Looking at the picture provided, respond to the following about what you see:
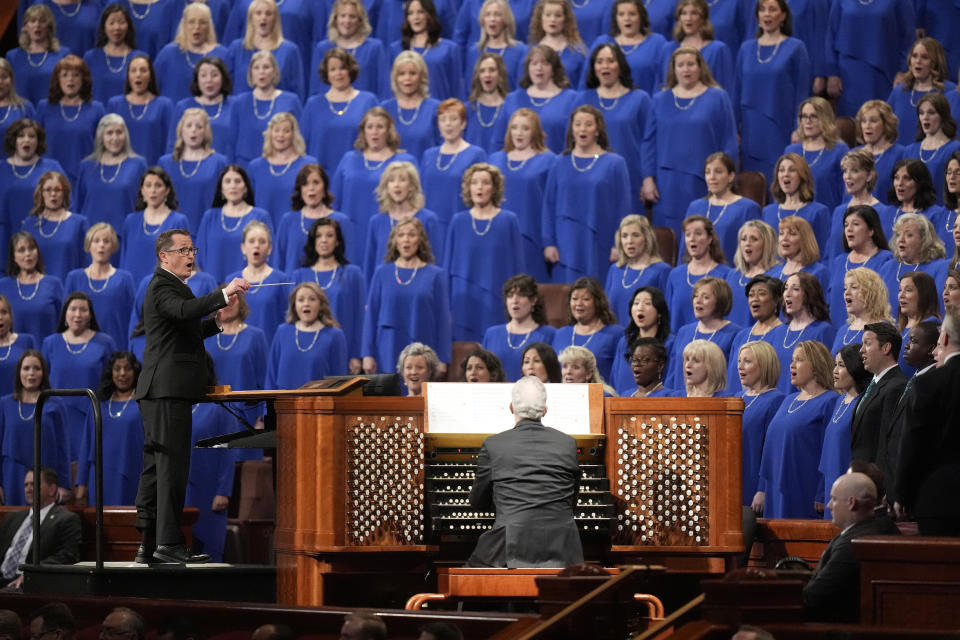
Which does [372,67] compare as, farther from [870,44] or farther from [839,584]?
[839,584]

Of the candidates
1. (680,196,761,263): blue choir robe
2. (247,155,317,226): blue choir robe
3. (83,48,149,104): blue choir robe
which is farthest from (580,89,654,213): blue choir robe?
(83,48,149,104): blue choir robe

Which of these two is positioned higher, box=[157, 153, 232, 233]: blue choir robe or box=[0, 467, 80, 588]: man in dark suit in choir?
box=[157, 153, 232, 233]: blue choir robe

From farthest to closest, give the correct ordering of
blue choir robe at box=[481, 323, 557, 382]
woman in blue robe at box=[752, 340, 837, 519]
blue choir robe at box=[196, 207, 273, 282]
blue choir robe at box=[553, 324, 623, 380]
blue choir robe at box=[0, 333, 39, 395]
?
blue choir robe at box=[196, 207, 273, 282]
blue choir robe at box=[0, 333, 39, 395]
blue choir robe at box=[481, 323, 557, 382]
blue choir robe at box=[553, 324, 623, 380]
woman in blue robe at box=[752, 340, 837, 519]

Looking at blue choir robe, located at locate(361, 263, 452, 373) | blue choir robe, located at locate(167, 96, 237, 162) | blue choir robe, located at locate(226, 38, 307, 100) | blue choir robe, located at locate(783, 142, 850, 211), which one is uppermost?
blue choir robe, located at locate(226, 38, 307, 100)

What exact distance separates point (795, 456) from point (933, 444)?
7.94 ft

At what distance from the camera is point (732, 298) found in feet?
25.6

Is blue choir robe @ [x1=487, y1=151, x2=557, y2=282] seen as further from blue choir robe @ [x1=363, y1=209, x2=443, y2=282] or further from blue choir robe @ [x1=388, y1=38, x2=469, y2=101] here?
blue choir robe @ [x1=388, y1=38, x2=469, y2=101]

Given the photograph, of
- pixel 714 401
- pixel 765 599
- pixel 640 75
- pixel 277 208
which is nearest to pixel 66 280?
pixel 277 208

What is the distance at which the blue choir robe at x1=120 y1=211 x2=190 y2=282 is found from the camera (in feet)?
31.3

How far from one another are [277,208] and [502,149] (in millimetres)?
1408

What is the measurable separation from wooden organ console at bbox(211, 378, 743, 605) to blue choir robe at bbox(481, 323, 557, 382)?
2.05 m

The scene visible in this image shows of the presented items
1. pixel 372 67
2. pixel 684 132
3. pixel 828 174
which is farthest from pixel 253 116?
pixel 828 174

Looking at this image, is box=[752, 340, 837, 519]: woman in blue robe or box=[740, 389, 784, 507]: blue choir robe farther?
box=[740, 389, 784, 507]: blue choir robe

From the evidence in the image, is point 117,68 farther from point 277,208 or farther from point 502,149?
point 502,149
